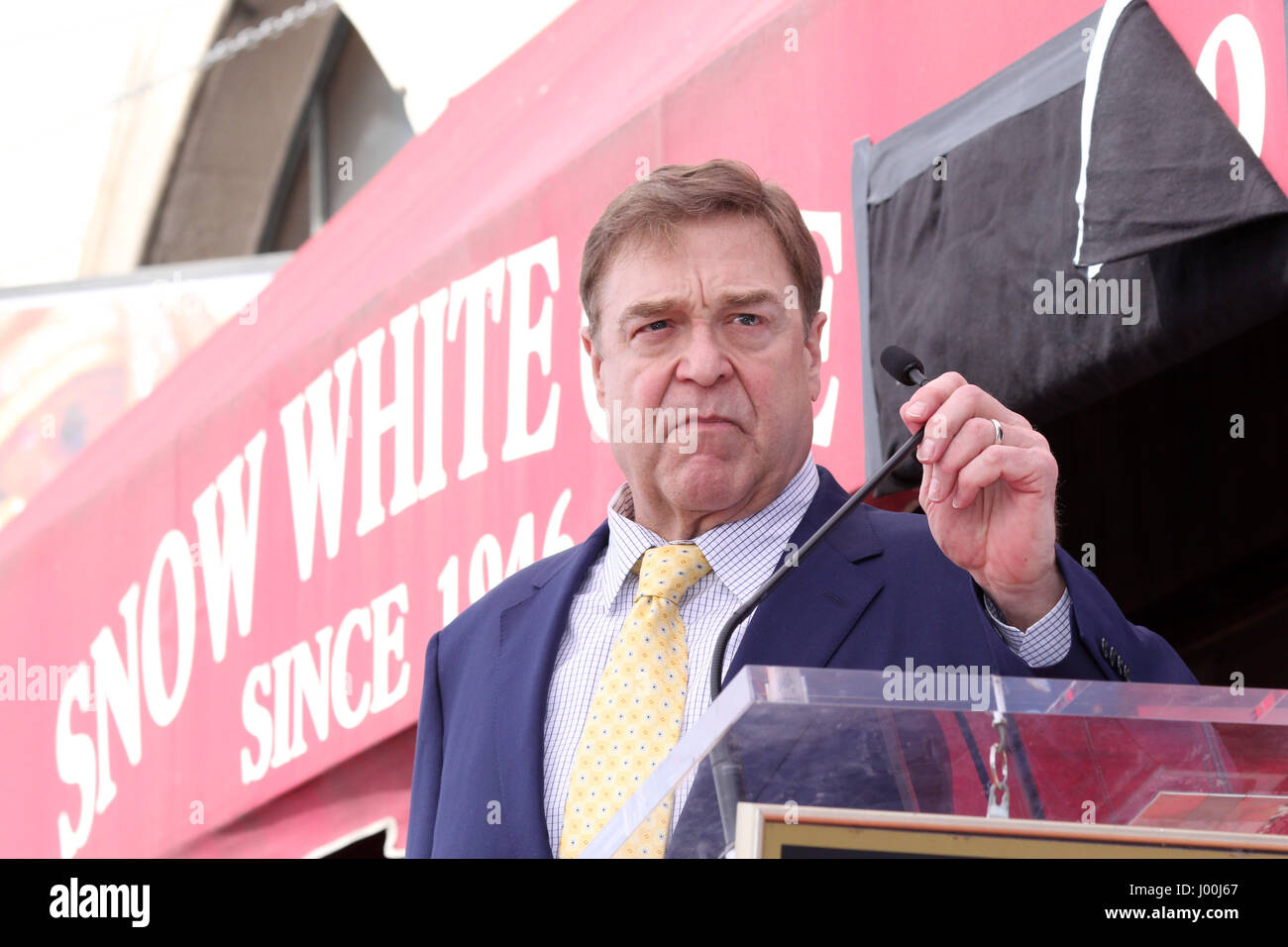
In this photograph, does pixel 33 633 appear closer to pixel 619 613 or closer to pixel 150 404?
pixel 150 404

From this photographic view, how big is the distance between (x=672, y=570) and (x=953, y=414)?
1.81 ft

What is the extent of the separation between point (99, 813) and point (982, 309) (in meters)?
3.66

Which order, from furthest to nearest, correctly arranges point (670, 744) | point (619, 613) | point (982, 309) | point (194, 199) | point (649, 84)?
point (194, 199), point (649, 84), point (982, 309), point (619, 613), point (670, 744)

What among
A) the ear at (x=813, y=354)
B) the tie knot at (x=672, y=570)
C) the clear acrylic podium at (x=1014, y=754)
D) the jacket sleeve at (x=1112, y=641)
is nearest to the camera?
the clear acrylic podium at (x=1014, y=754)

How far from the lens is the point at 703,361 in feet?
6.58

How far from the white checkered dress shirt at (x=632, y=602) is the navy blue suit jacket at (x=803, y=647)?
22mm

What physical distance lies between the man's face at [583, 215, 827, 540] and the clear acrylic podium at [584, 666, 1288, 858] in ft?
2.60

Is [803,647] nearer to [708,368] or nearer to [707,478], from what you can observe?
[707,478]

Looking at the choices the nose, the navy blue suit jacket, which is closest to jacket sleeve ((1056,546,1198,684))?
the navy blue suit jacket

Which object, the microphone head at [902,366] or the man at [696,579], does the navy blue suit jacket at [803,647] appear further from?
the microphone head at [902,366]

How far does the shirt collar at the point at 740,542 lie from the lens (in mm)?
1988

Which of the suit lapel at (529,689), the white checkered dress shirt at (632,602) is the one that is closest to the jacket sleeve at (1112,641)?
the white checkered dress shirt at (632,602)

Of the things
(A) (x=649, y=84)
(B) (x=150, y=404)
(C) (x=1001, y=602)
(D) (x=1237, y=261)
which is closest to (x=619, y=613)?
(C) (x=1001, y=602)
